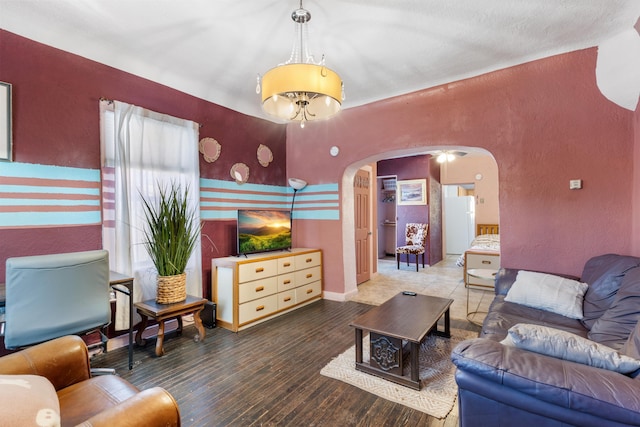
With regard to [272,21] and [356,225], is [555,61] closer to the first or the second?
[272,21]

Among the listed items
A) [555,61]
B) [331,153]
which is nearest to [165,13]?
[331,153]

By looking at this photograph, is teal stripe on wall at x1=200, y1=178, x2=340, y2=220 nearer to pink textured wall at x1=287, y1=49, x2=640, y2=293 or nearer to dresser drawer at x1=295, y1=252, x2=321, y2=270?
dresser drawer at x1=295, y1=252, x2=321, y2=270

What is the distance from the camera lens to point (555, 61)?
2.92m

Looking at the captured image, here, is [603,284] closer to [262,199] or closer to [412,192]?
[262,199]

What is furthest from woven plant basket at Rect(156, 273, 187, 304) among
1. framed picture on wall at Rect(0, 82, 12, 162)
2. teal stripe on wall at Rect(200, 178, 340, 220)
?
framed picture on wall at Rect(0, 82, 12, 162)

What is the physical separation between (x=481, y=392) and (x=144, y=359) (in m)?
2.67

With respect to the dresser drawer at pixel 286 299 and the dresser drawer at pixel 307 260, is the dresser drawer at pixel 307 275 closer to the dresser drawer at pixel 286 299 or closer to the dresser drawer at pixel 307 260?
the dresser drawer at pixel 307 260

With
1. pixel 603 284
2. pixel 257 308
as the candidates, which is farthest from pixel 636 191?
pixel 257 308

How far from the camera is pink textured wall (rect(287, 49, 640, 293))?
8.82ft

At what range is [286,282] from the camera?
377 centimetres

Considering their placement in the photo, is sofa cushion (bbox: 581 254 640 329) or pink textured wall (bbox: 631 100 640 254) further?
pink textured wall (bbox: 631 100 640 254)

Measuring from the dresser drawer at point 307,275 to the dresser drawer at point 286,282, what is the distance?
0.27 ft

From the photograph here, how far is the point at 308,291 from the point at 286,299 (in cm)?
46

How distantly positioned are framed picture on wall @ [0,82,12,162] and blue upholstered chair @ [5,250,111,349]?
1006 millimetres
